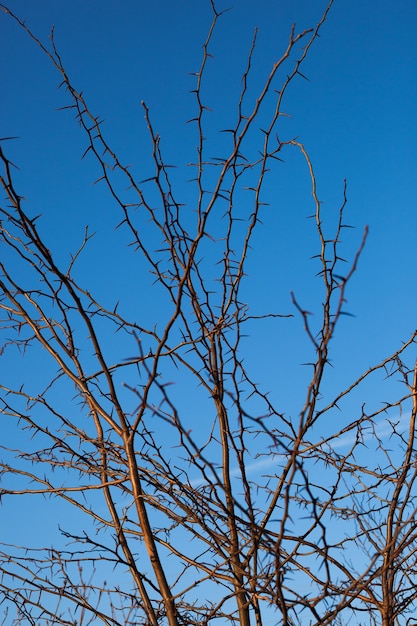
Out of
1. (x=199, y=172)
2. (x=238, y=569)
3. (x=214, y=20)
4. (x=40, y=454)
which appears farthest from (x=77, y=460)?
(x=214, y=20)

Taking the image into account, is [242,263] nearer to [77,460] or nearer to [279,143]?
[279,143]

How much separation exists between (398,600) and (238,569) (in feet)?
1.86

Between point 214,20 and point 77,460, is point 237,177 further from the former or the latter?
point 77,460

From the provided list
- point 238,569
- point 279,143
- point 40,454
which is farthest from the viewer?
point 40,454

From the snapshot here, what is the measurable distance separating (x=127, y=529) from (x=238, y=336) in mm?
589

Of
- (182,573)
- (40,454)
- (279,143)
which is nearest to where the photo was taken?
(182,573)

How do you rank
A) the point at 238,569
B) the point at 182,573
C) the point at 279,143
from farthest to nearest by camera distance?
the point at 279,143, the point at 182,573, the point at 238,569

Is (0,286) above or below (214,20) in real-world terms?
below

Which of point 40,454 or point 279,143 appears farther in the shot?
point 40,454

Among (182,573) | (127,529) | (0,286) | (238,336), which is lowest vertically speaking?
(182,573)

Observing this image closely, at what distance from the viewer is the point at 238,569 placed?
1544mm

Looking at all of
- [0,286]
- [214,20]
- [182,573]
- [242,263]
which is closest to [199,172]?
[242,263]

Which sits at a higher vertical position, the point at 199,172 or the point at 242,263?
the point at 199,172

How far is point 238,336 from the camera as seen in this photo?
1990mm
